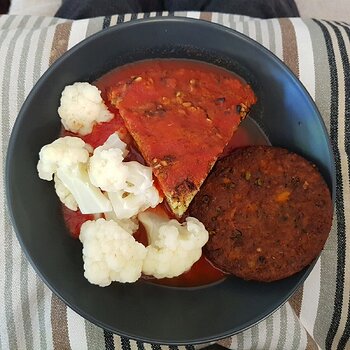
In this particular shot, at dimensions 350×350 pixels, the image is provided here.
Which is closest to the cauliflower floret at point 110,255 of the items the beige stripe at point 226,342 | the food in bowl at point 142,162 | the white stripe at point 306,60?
the food in bowl at point 142,162

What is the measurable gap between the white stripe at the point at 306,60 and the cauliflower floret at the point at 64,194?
56cm

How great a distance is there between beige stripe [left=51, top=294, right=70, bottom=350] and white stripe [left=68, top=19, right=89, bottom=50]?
0.56 m

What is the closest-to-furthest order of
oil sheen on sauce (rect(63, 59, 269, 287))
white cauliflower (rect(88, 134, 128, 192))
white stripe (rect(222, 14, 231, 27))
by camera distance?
white cauliflower (rect(88, 134, 128, 192)) < oil sheen on sauce (rect(63, 59, 269, 287)) < white stripe (rect(222, 14, 231, 27))

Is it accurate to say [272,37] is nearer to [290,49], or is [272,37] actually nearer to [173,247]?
[290,49]

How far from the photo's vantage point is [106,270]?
1027 millimetres

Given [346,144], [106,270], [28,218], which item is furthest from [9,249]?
[346,144]

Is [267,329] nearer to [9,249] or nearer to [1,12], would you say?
[9,249]

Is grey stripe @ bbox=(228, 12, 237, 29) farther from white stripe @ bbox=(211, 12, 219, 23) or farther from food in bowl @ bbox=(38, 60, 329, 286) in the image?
food in bowl @ bbox=(38, 60, 329, 286)

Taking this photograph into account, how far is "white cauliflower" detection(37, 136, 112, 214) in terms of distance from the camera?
103 centimetres

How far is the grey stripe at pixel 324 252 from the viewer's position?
124 centimetres

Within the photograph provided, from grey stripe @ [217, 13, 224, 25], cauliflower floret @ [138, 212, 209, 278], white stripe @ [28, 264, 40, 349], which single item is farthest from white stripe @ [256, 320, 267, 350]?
grey stripe @ [217, 13, 224, 25]

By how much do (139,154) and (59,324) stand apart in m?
0.40

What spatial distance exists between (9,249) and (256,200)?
1.70ft

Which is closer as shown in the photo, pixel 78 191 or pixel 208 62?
pixel 78 191
